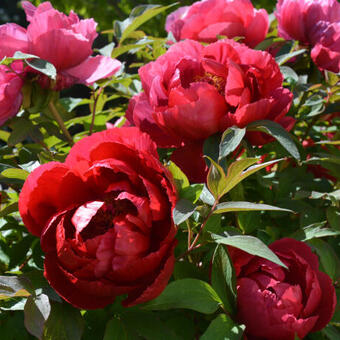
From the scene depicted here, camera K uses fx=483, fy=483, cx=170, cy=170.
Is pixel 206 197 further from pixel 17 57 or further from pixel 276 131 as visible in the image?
pixel 17 57

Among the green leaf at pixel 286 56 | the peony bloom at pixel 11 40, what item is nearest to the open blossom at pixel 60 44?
the peony bloom at pixel 11 40

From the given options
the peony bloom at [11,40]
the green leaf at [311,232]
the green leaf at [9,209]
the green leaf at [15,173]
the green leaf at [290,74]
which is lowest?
the green leaf at [311,232]

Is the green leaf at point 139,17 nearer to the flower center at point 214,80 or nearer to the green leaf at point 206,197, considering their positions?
the flower center at point 214,80

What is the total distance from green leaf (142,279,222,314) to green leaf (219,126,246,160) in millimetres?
121

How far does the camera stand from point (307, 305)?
44 centimetres

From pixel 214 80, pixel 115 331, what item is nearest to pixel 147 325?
pixel 115 331

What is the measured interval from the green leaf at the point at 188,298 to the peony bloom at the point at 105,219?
0.12ft

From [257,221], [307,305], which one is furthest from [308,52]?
[307,305]

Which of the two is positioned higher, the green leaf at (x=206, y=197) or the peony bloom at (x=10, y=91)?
the peony bloom at (x=10, y=91)

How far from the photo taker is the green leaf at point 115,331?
1.38ft

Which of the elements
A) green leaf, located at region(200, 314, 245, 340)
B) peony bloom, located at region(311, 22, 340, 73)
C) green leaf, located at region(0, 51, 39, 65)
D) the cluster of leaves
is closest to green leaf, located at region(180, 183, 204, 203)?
the cluster of leaves

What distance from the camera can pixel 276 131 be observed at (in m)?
0.47

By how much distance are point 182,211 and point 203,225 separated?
52 millimetres

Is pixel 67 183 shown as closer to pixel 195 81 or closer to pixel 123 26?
pixel 195 81
